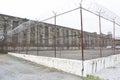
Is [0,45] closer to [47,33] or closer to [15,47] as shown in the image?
[15,47]

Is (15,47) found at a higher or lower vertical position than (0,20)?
lower

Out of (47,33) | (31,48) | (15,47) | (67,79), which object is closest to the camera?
(67,79)

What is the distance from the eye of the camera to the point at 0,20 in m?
20.2

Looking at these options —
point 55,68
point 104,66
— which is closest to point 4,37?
point 55,68

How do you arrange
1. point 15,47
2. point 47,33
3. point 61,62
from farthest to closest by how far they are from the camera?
point 47,33 → point 15,47 → point 61,62

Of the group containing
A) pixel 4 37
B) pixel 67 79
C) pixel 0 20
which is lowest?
pixel 67 79

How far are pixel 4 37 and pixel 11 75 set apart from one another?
12926mm

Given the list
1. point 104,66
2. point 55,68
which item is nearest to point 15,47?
point 55,68

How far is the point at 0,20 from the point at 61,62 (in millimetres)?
13973

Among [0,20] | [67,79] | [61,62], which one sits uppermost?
[0,20]

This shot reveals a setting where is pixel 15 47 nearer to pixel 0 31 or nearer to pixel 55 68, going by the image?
pixel 0 31

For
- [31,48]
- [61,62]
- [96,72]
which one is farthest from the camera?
[31,48]

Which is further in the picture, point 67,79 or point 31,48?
point 31,48

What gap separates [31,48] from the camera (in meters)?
15.6
